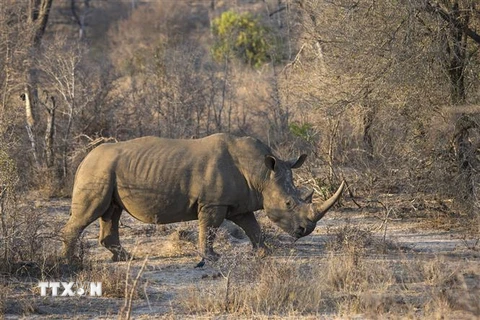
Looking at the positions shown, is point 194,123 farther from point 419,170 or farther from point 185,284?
point 185,284

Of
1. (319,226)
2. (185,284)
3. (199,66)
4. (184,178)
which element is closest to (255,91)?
(199,66)

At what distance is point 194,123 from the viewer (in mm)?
20078

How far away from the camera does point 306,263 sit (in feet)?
38.6

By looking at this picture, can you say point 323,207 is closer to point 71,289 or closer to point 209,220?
point 209,220

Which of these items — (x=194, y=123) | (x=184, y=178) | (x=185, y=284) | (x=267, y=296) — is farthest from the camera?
(x=194, y=123)

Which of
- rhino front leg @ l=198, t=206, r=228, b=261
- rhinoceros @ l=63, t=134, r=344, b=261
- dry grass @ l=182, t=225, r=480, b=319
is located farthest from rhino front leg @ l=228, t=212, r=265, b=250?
dry grass @ l=182, t=225, r=480, b=319

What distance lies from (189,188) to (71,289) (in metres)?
2.50

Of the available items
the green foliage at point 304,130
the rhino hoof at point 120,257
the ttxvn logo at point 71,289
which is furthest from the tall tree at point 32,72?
the ttxvn logo at point 71,289

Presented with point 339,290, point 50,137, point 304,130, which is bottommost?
point 339,290

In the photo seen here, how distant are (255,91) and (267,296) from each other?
1406 cm

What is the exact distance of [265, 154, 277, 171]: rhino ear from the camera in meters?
12.5

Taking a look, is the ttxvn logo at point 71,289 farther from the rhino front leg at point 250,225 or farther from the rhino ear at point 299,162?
the rhino ear at point 299,162

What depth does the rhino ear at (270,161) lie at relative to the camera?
1248 centimetres

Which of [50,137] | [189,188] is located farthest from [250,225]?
[50,137]
